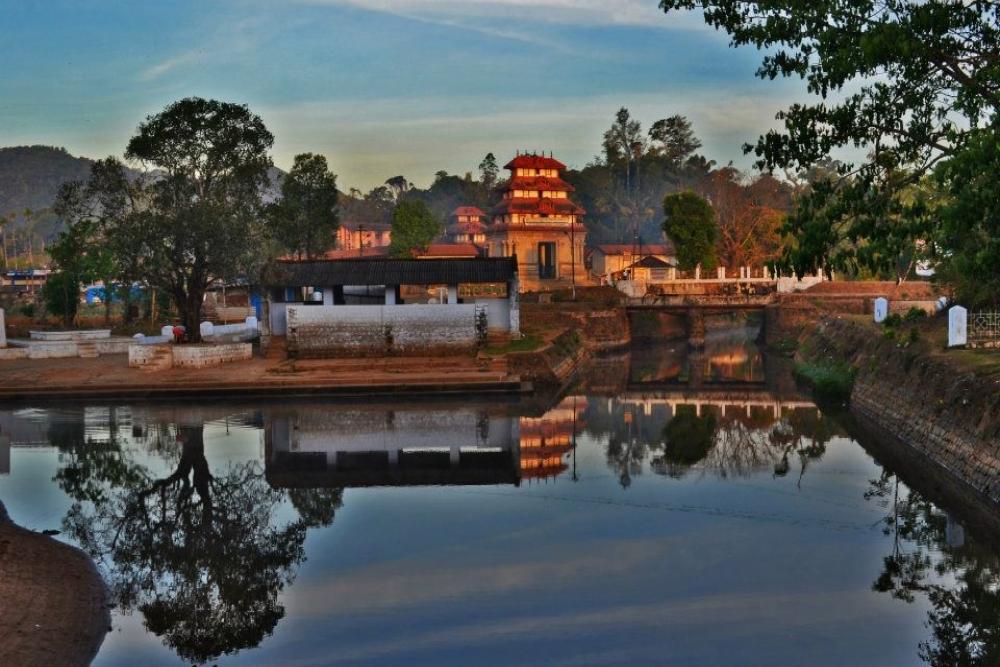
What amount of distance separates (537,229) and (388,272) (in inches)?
1157

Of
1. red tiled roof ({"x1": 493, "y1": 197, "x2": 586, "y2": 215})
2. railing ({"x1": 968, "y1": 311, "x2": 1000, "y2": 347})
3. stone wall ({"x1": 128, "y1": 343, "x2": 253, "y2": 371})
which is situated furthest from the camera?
red tiled roof ({"x1": 493, "y1": 197, "x2": 586, "y2": 215})

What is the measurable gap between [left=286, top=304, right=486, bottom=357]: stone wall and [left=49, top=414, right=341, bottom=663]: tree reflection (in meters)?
14.5

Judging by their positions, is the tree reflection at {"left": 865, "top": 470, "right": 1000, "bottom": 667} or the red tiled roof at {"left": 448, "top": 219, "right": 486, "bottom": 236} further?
the red tiled roof at {"left": 448, "top": 219, "right": 486, "bottom": 236}

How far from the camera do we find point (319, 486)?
25125 mm

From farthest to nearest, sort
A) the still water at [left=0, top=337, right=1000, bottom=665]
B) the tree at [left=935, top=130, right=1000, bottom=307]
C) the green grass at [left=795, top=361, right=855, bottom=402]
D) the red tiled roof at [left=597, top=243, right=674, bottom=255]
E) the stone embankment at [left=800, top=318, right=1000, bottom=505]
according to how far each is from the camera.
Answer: the red tiled roof at [left=597, top=243, right=674, bottom=255]
the green grass at [left=795, top=361, right=855, bottom=402]
the stone embankment at [left=800, top=318, right=1000, bottom=505]
the still water at [left=0, top=337, right=1000, bottom=665]
the tree at [left=935, top=130, right=1000, bottom=307]

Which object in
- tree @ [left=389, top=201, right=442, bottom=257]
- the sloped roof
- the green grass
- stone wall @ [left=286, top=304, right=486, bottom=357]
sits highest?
tree @ [left=389, top=201, right=442, bottom=257]

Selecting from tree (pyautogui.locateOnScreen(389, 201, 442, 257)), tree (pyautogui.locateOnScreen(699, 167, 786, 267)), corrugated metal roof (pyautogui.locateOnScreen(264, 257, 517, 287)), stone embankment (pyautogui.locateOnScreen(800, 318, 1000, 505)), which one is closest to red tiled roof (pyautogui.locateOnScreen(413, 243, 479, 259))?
tree (pyautogui.locateOnScreen(389, 201, 442, 257))

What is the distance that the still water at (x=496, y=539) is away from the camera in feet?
49.1

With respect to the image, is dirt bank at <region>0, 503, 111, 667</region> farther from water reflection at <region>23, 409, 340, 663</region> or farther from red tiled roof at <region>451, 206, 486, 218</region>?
red tiled roof at <region>451, 206, 486, 218</region>

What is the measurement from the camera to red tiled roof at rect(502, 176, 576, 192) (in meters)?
74.8

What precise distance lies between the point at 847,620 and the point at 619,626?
3.59 metres

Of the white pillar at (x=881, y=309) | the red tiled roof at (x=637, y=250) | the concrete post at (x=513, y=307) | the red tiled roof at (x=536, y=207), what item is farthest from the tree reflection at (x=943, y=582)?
the red tiled roof at (x=637, y=250)

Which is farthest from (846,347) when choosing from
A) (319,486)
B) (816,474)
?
(319,486)

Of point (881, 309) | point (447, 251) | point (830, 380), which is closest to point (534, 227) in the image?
point (447, 251)
